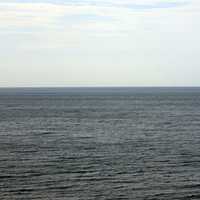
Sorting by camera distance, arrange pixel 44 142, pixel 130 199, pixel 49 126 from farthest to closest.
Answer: pixel 49 126
pixel 44 142
pixel 130 199

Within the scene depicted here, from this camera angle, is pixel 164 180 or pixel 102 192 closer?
pixel 102 192

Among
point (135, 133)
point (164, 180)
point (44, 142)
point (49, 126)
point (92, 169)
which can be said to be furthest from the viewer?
point (49, 126)

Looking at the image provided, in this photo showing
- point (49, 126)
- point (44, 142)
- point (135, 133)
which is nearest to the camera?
point (44, 142)

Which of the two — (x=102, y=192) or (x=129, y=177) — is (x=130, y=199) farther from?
(x=129, y=177)

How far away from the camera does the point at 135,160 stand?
52.6 metres

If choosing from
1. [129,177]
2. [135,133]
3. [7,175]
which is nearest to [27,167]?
[7,175]

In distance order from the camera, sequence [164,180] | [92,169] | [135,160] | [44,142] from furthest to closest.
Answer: [44,142] → [135,160] → [92,169] → [164,180]

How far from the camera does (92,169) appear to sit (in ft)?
156

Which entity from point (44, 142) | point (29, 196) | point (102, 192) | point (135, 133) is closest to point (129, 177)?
point (102, 192)

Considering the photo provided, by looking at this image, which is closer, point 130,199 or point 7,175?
point 130,199

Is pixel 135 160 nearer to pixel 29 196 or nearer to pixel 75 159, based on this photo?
pixel 75 159

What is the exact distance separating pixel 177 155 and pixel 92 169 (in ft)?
39.7

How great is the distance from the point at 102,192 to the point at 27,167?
1206cm

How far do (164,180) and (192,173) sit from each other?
3.79 m
